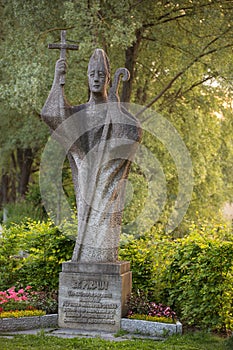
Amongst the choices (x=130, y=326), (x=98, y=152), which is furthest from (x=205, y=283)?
(x=98, y=152)

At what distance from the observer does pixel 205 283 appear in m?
10.2

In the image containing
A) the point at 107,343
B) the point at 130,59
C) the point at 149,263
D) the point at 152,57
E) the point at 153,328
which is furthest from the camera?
the point at 152,57

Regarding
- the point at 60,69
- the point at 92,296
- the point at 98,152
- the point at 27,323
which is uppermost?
the point at 60,69

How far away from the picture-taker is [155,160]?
24266mm

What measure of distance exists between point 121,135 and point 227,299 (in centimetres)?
316

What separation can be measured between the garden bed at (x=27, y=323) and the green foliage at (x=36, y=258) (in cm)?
171

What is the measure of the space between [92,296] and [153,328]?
114 centimetres

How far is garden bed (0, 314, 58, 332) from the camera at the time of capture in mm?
9664

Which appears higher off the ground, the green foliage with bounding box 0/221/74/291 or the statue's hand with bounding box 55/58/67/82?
the statue's hand with bounding box 55/58/67/82

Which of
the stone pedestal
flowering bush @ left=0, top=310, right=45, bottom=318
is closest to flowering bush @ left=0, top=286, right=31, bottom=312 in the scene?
flowering bush @ left=0, top=310, right=45, bottom=318

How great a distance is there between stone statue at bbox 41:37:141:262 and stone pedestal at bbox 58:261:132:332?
31 centimetres

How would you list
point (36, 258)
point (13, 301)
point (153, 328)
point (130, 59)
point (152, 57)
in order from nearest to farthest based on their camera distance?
point (153, 328) → point (13, 301) → point (36, 258) → point (130, 59) → point (152, 57)

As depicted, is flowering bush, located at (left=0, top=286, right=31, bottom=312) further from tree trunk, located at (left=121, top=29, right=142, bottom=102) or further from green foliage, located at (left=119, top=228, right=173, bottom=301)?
tree trunk, located at (left=121, top=29, right=142, bottom=102)

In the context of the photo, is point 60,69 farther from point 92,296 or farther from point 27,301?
point 27,301
